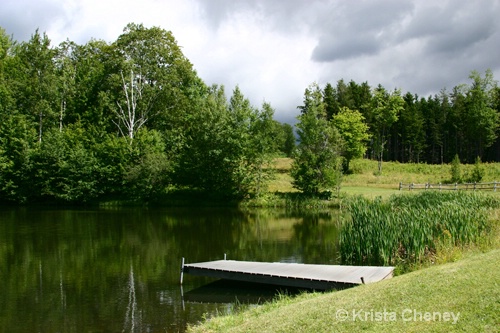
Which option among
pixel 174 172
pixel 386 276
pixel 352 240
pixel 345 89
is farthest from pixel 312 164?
pixel 345 89

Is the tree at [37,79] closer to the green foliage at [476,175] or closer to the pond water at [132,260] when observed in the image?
Result: the pond water at [132,260]

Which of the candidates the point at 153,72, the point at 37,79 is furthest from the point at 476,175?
the point at 37,79

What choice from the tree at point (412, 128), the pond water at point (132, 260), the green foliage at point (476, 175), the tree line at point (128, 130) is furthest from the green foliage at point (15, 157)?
the tree at point (412, 128)

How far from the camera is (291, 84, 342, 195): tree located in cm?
3884

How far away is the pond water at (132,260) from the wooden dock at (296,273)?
0.51m

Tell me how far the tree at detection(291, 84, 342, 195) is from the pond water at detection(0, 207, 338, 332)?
16.2 feet

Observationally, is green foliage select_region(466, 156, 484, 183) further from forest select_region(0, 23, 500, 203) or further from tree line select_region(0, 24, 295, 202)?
tree line select_region(0, 24, 295, 202)

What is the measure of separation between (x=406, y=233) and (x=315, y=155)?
85.8ft

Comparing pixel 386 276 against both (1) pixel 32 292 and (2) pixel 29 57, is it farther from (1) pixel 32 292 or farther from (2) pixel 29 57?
(2) pixel 29 57

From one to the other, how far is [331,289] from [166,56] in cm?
4020

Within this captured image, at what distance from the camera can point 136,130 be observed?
49.4m

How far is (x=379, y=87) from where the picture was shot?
198 ft

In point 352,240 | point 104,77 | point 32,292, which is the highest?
point 104,77

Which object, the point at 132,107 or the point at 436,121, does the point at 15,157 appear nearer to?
the point at 132,107
